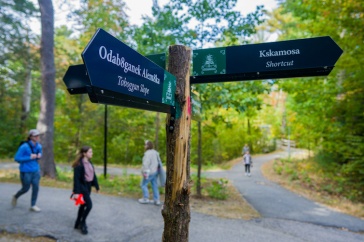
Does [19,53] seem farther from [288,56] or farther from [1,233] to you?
[288,56]

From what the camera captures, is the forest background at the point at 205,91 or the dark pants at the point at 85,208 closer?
the dark pants at the point at 85,208

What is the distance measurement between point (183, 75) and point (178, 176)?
93 centimetres

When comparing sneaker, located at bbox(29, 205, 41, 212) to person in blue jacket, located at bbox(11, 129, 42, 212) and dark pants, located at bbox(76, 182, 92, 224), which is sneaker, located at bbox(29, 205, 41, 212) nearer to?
person in blue jacket, located at bbox(11, 129, 42, 212)

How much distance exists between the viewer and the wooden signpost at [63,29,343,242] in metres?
1.96

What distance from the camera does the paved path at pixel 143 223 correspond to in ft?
15.5

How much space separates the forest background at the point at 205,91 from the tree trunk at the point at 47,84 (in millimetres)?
77

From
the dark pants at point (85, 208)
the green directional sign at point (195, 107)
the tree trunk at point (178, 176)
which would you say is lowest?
the dark pants at point (85, 208)

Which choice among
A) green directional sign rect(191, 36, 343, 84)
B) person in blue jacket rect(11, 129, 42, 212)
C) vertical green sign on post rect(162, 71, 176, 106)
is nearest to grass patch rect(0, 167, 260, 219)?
person in blue jacket rect(11, 129, 42, 212)

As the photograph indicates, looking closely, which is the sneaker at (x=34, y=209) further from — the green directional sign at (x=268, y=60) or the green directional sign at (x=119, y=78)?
the green directional sign at (x=268, y=60)

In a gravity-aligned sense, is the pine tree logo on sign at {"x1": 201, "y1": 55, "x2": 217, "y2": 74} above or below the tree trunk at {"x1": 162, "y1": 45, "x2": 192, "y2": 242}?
above

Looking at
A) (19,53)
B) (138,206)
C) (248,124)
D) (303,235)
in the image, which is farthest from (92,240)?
(248,124)

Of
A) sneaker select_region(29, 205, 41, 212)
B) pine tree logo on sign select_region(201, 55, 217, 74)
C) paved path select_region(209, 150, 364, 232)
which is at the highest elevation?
pine tree logo on sign select_region(201, 55, 217, 74)

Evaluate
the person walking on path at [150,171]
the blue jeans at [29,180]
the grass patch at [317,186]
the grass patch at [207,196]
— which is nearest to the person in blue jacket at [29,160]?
the blue jeans at [29,180]

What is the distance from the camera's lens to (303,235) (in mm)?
5117
